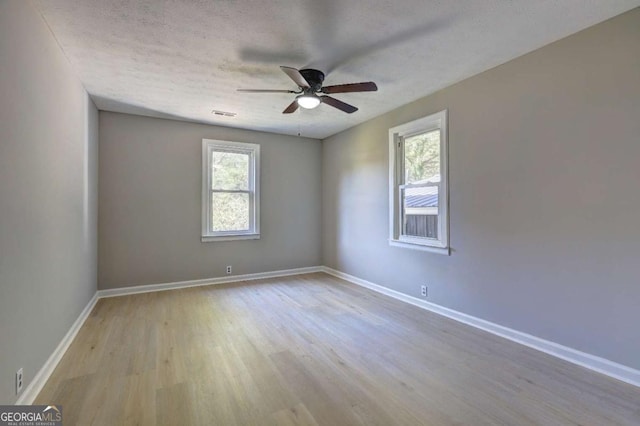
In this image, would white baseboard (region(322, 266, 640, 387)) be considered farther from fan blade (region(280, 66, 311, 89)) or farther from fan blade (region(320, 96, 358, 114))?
fan blade (region(280, 66, 311, 89))

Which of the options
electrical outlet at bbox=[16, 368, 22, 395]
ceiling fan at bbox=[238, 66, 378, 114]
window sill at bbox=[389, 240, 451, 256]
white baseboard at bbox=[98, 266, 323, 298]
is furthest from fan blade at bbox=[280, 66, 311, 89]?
white baseboard at bbox=[98, 266, 323, 298]

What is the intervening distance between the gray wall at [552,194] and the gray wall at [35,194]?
3.76m

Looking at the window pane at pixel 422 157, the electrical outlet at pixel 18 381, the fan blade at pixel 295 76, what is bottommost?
the electrical outlet at pixel 18 381

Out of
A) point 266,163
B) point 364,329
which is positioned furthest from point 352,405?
point 266,163

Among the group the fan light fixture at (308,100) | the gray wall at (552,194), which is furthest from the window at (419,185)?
the fan light fixture at (308,100)

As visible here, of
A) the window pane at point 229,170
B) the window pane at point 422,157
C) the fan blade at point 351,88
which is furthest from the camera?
the window pane at point 229,170

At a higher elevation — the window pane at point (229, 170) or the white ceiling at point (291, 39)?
the white ceiling at point (291, 39)

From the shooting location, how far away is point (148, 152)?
4605mm

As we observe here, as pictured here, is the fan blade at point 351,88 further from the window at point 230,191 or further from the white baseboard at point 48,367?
the white baseboard at point 48,367

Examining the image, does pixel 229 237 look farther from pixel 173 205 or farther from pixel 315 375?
pixel 315 375

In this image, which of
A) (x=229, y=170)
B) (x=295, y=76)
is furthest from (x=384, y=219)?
(x=229, y=170)

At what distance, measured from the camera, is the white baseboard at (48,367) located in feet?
6.28

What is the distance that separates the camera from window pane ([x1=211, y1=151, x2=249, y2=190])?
5148mm

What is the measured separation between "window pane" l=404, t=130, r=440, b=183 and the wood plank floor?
5.81 feet
